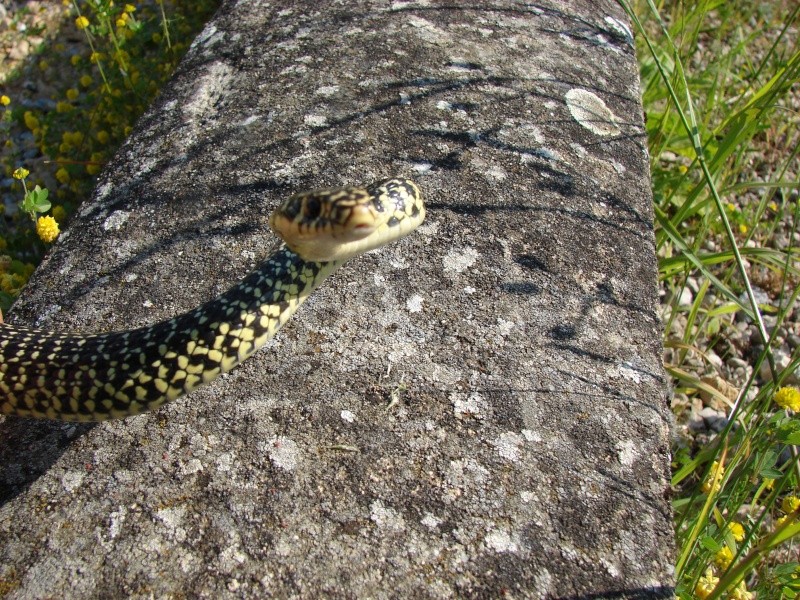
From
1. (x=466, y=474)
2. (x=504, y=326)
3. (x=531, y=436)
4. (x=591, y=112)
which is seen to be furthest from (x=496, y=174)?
(x=466, y=474)

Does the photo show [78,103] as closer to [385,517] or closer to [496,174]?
[496,174]

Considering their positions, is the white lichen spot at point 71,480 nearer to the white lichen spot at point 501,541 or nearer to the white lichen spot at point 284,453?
the white lichen spot at point 284,453

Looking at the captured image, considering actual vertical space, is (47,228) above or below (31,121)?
above

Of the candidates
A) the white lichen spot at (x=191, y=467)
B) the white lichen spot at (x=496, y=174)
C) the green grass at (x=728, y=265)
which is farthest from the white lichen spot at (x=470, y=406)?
the white lichen spot at (x=496, y=174)

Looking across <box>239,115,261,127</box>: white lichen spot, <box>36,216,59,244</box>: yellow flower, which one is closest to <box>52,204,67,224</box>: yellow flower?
<box>36,216,59,244</box>: yellow flower

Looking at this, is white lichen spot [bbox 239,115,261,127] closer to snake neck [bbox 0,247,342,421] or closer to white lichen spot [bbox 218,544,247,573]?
snake neck [bbox 0,247,342,421]
